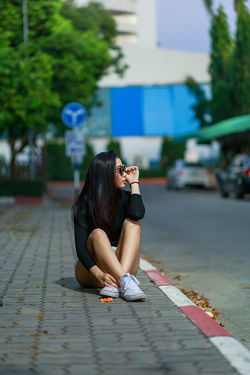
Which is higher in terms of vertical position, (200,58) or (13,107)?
(200,58)

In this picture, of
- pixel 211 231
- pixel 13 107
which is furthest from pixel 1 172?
pixel 211 231

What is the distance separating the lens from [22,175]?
36.5 meters

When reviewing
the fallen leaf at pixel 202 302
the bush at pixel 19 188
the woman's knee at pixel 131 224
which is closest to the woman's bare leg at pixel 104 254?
the woman's knee at pixel 131 224

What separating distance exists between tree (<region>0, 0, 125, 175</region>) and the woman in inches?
593

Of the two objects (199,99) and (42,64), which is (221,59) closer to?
(199,99)

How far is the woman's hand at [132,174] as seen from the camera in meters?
7.16

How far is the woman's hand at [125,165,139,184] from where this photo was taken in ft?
23.5

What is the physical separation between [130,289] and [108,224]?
0.79 meters

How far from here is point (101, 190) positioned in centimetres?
706

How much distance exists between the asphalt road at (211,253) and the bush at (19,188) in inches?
277

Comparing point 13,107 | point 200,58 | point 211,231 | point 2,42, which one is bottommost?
point 211,231

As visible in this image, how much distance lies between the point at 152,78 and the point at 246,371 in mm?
77122

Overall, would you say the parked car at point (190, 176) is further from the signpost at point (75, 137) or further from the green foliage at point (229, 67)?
the signpost at point (75, 137)

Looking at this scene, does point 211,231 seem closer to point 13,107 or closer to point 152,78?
point 13,107
